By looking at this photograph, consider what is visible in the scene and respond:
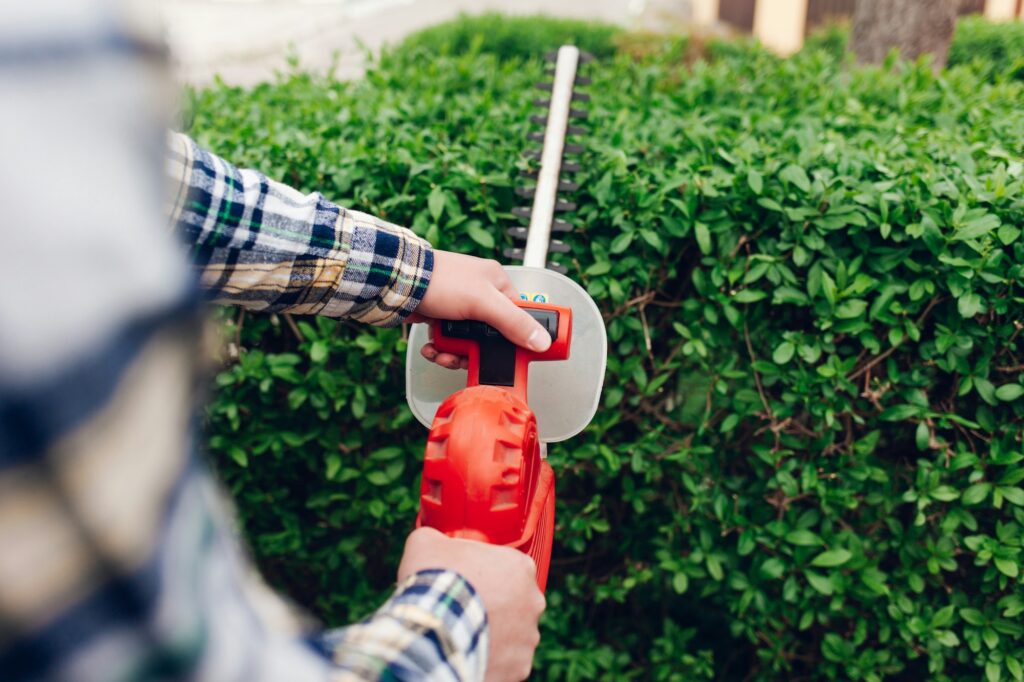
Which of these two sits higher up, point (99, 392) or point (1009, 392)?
point (99, 392)

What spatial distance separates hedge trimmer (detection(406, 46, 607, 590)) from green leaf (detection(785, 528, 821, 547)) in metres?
0.87

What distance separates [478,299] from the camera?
133cm

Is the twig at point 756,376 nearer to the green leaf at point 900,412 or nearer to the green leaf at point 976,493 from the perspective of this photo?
the green leaf at point 900,412

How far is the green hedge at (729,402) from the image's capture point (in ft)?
6.05

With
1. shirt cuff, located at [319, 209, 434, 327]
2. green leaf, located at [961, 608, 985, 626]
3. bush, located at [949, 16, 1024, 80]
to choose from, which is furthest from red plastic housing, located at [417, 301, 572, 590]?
bush, located at [949, 16, 1024, 80]

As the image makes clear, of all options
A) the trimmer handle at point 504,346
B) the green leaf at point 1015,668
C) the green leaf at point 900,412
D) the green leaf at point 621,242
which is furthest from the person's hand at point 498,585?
the green leaf at point 1015,668

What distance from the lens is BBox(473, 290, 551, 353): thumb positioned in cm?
131

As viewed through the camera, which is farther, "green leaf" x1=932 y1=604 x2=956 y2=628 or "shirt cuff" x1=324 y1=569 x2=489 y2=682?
"green leaf" x1=932 y1=604 x2=956 y2=628

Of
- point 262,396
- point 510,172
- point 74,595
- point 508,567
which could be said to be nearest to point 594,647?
point 262,396

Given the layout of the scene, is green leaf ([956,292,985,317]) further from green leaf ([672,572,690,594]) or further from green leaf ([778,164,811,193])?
green leaf ([672,572,690,594])

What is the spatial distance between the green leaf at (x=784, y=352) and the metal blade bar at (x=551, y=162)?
2.03 feet

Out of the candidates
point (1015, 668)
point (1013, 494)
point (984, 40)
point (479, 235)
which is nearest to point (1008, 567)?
point (1013, 494)

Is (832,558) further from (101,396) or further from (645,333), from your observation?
(101,396)

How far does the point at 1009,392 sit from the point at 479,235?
1.34m
